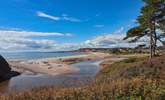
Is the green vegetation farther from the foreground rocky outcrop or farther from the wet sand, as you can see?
the foreground rocky outcrop

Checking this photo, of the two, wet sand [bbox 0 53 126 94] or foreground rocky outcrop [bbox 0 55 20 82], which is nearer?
wet sand [bbox 0 53 126 94]

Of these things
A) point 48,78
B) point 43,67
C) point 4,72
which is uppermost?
Answer: point 4,72

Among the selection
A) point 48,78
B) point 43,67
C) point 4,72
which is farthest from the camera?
point 43,67

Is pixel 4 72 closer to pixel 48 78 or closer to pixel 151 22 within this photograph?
pixel 48 78

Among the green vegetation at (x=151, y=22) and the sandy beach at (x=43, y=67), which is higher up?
the green vegetation at (x=151, y=22)

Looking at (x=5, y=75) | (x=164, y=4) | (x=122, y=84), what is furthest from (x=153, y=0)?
(x=122, y=84)

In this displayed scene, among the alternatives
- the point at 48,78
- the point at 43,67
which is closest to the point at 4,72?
the point at 48,78

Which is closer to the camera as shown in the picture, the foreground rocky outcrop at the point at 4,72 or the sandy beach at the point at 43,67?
the foreground rocky outcrop at the point at 4,72

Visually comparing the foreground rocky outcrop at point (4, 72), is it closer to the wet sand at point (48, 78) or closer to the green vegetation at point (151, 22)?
the wet sand at point (48, 78)

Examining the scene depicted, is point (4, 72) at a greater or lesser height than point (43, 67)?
greater

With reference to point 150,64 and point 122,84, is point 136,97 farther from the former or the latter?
point 150,64

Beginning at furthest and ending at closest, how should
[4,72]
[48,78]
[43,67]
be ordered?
[43,67] → [4,72] → [48,78]

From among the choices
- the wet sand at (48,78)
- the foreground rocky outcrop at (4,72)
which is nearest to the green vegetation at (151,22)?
the wet sand at (48,78)

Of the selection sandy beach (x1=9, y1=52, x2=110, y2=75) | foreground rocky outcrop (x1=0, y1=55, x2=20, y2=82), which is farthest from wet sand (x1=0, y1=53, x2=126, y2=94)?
foreground rocky outcrop (x1=0, y1=55, x2=20, y2=82)
